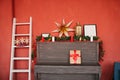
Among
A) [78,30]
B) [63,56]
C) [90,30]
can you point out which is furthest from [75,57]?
[90,30]

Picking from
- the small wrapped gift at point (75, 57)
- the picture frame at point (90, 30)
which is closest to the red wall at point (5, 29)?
the small wrapped gift at point (75, 57)

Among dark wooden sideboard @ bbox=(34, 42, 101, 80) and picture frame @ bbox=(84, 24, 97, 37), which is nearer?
dark wooden sideboard @ bbox=(34, 42, 101, 80)

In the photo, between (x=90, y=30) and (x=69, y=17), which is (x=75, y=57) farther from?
(x=69, y=17)

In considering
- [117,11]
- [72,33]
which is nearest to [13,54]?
[72,33]

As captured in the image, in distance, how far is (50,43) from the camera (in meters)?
4.10

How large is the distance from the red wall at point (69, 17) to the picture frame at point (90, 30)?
0.34 ft

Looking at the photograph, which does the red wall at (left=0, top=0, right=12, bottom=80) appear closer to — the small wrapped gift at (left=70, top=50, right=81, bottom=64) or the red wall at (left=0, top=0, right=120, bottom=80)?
the red wall at (left=0, top=0, right=120, bottom=80)

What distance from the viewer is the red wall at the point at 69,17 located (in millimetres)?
4242

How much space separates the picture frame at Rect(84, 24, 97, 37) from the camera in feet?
13.7

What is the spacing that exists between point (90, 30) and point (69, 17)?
1.94 feet

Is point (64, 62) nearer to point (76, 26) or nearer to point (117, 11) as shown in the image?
point (76, 26)

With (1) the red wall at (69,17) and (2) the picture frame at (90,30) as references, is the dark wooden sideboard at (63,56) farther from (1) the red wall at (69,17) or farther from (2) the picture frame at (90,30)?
(1) the red wall at (69,17)

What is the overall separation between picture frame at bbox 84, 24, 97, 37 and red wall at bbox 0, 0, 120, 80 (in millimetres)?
103

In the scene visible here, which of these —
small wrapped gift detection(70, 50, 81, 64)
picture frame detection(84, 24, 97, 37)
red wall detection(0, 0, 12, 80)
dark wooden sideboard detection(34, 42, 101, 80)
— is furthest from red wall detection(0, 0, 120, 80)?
small wrapped gift detection(70, 50, 81, 64)
